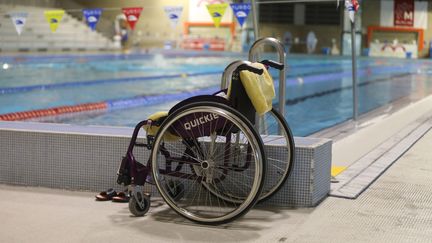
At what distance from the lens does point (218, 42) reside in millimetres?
28922

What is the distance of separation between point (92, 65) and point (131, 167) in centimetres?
1482

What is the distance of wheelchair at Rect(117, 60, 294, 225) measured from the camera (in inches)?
102

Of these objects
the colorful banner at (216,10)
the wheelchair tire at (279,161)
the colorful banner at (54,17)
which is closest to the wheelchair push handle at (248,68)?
the wheelchair tire at (279,161)

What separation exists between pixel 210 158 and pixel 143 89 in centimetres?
840

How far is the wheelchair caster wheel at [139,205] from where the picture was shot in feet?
9.12

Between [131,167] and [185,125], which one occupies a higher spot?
[185,125]

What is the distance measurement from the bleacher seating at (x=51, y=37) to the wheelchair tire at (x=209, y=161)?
48.2 ft

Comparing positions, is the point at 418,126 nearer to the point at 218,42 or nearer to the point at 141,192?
the point at 141,192

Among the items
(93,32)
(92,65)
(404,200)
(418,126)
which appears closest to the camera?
(404,200)

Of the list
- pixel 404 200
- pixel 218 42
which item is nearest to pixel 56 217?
pixel 404 200

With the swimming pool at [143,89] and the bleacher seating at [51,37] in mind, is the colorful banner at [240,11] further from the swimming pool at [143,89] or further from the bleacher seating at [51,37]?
the bleacher seating at [51,37]

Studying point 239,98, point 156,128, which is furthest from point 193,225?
point 239,98

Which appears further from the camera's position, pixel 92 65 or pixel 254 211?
pixel 92 65

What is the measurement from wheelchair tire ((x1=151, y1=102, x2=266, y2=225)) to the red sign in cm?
2729
